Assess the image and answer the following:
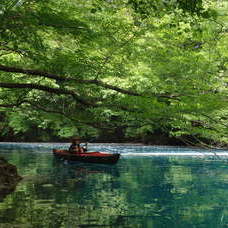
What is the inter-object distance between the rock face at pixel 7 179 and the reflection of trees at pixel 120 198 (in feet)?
1.31

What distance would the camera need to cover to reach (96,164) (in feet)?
90.1

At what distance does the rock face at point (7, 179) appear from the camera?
50.0 feet

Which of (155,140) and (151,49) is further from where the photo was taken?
(155,140)

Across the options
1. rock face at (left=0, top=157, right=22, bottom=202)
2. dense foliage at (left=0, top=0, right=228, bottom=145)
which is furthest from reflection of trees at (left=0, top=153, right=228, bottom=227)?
dense foliage at (left=0, top=0, right=228, bottom=145)

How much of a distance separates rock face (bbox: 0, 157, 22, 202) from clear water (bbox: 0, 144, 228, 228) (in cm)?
40

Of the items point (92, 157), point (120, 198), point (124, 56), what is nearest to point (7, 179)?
point (120, 198)

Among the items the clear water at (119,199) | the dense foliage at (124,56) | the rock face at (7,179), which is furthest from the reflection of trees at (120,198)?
the dense foliage at (124,56)

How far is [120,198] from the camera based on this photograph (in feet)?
45.9

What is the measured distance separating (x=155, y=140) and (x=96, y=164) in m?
22.1

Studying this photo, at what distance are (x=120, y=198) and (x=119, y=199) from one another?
207 mm

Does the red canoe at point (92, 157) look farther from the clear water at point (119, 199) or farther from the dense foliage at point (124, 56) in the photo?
the dense foliage at point (124, 56)

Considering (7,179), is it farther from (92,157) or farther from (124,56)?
(92,157)

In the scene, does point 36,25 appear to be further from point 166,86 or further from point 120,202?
point 120,202

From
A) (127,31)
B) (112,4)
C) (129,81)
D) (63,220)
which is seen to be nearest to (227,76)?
(129,81)
